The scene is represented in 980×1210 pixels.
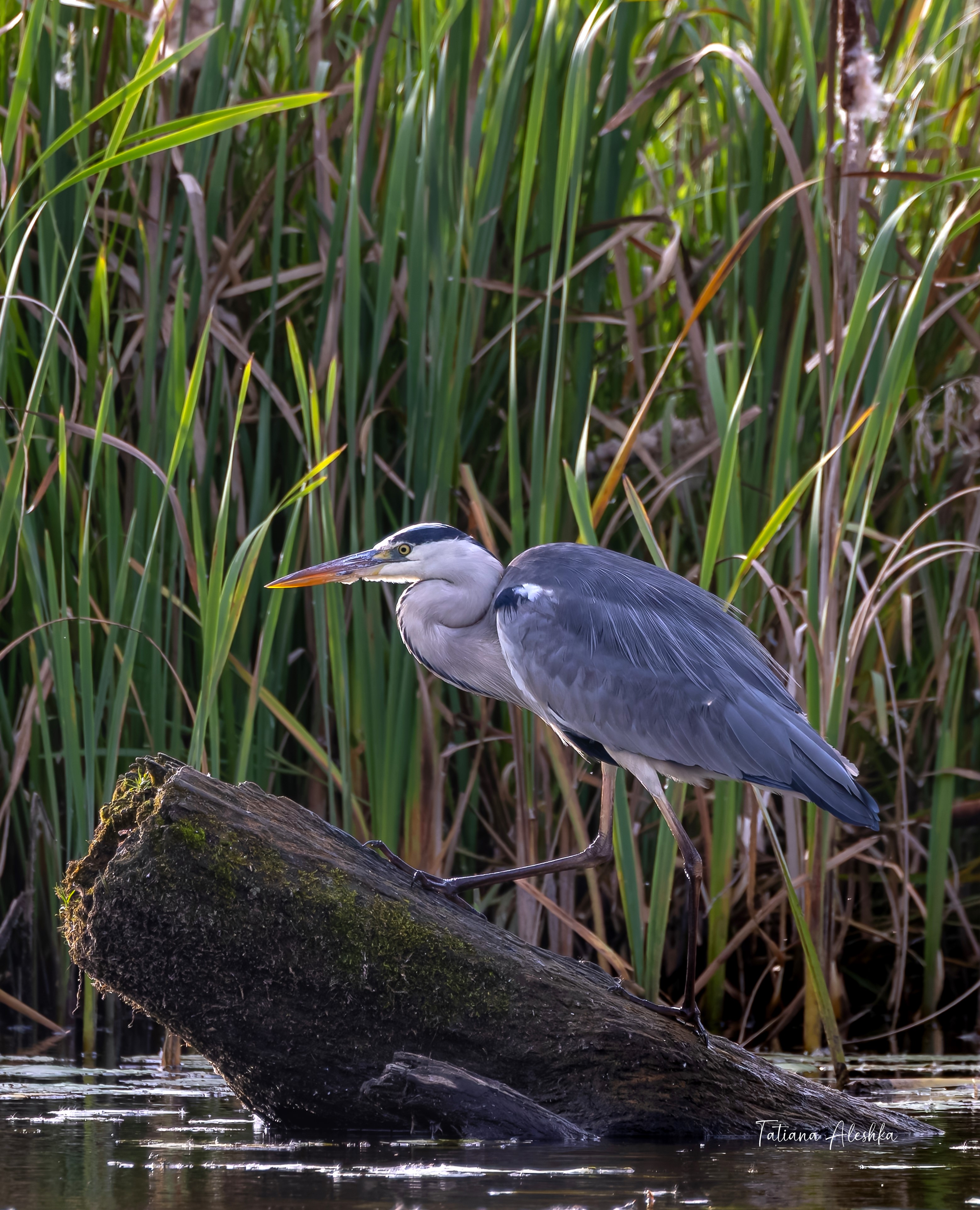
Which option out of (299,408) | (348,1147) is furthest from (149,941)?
(299,408)

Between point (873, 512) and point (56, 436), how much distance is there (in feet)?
8.92

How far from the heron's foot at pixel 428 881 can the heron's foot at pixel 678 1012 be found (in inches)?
15.6

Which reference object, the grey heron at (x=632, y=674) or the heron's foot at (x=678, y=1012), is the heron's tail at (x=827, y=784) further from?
the heron's foot at (x=678, y=1012)

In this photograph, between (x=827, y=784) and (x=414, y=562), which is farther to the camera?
(x=414, y=562)

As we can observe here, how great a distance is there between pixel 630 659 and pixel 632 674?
41 millimetres

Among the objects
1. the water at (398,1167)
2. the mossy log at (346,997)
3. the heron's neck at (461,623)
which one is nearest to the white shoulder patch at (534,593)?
the heron's neck at (461,623)

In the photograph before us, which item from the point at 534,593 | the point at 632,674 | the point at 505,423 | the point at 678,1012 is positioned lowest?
the point at 678,1012

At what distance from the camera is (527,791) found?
437 cm

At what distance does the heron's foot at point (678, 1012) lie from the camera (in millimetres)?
3178

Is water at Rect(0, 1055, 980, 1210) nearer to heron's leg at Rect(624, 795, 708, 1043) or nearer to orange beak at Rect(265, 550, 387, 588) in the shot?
heron's leg at Rect(624, 795, 708, 1043)

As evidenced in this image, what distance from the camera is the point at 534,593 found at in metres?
3.72

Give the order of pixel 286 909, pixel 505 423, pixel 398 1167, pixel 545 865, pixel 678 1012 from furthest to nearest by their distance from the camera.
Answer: pixel 505 423 → pixel 545 865 → pixel 678 1012 → pixel 286 909 → pixel 398 1167

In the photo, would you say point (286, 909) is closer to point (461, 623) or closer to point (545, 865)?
point (545, 865)
